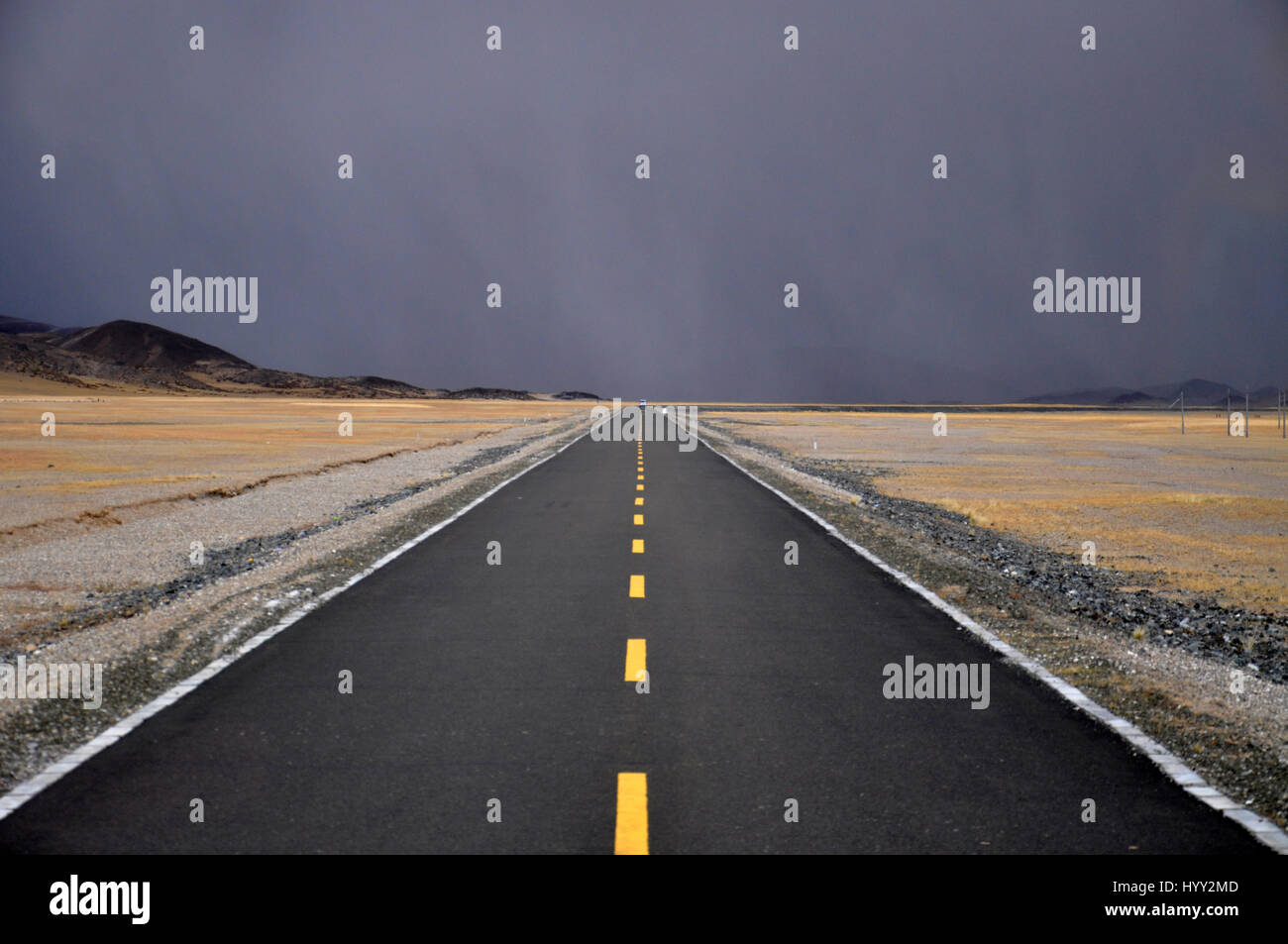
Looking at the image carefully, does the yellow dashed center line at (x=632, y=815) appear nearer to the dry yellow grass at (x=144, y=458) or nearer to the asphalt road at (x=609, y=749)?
the asphalt road at (x=609, y=749)

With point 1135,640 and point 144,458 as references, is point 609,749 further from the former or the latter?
point 144,458

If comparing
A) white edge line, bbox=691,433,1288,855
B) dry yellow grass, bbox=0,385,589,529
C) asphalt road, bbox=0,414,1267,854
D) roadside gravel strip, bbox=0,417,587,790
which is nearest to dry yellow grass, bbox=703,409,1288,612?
white edge line, bbox=691,433,1288,855

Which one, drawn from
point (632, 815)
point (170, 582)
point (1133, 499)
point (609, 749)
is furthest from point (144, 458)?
point (632, 815)

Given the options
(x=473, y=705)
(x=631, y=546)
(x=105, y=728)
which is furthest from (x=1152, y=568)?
(x=105, y=728)

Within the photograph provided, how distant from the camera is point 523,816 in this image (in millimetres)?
4711

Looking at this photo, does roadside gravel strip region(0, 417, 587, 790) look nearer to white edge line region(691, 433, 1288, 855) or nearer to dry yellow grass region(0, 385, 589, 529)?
dry yellow grass region(0, 385, 589, 529)

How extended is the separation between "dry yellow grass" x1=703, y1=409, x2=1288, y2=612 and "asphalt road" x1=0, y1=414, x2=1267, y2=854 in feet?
22.4

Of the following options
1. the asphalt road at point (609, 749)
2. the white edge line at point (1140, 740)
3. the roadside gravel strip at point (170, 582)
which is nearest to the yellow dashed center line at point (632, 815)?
the asphalt road at point (609, 749)

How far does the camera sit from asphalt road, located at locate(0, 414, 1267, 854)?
4566 mm

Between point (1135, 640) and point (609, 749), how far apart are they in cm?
612

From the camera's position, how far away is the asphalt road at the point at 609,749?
180 inches

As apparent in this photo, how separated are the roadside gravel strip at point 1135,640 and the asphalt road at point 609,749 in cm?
49

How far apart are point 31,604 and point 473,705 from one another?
712 cm

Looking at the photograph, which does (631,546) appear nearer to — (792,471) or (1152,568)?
(1152,568)
